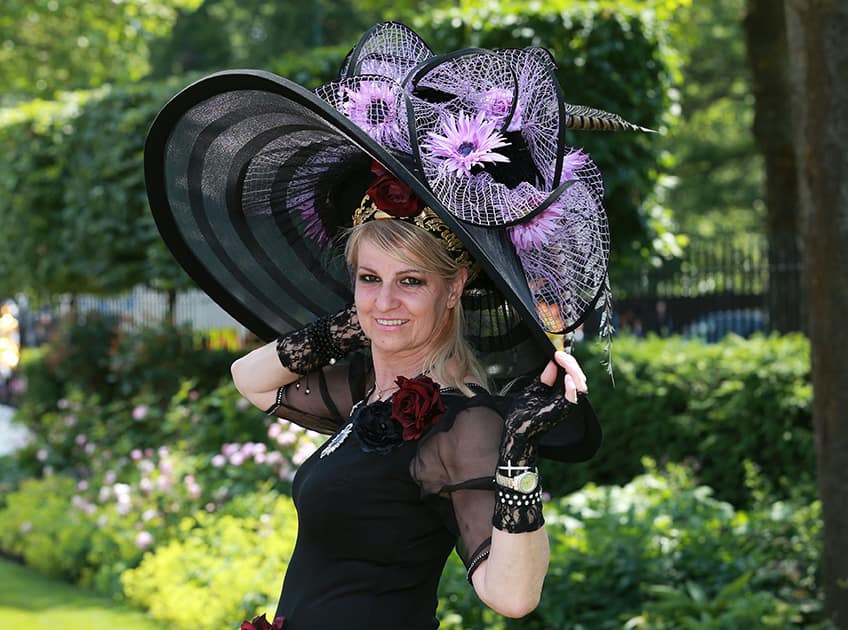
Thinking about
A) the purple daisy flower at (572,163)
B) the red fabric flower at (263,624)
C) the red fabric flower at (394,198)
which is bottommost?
the red fabric flower at (263,624)

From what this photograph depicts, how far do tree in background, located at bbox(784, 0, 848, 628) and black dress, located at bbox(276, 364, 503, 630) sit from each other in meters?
2.88

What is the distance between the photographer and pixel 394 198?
237 centimetres

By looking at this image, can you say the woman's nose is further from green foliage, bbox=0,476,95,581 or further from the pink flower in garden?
green foliage, bbox=0,476,95,581

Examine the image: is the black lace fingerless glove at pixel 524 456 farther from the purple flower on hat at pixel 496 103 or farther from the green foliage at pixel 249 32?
the green foliage at pixel 249 32

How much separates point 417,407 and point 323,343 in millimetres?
557

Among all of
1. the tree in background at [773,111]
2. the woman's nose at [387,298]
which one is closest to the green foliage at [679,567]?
the woman's nose at [387,298]

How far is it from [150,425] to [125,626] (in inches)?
138

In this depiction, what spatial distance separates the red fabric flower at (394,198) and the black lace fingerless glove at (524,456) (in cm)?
53

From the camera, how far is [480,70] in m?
2.38

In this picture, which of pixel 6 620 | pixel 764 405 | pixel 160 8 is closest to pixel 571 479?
pixel 764 405

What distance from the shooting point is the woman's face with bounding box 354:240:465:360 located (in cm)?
238

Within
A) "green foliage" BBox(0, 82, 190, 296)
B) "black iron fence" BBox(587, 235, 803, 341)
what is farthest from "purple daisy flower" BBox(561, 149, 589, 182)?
"black iron fence" BBox(587, 235, 803, 341)

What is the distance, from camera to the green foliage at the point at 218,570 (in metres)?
5.41

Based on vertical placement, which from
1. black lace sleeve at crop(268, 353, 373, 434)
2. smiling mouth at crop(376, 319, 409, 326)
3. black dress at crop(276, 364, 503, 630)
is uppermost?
smiling mouth at crop(376, 319, 409, 326)
